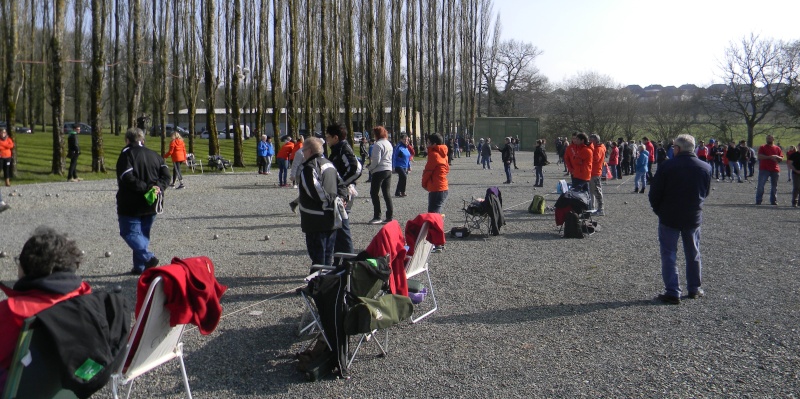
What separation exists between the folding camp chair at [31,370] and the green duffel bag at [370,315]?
198cm

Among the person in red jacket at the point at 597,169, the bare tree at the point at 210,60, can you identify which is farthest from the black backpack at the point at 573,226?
the bare tree at the point at 210,60

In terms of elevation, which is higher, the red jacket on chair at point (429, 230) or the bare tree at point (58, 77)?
the bare tree at point (58, 77)

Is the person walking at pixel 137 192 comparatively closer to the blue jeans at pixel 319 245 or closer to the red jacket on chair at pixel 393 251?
the blue jeans at pixel 319 245

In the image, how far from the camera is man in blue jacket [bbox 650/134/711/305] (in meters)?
6.77

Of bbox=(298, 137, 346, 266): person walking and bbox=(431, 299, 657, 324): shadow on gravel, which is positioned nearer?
bbox=(431, 299, 657, 324): shadow on gravel

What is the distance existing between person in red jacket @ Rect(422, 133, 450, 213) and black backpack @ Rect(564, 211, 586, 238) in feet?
7.68

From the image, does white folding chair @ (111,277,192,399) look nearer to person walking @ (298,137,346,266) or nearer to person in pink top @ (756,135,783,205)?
person walking @ (298,137,346,266)

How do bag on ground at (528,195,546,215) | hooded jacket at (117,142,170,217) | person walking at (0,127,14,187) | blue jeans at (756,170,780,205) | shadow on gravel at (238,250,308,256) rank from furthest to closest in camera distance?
person walking at (0,127,14,187) → blue jeans at (756,170,780,205) → bag on ground at (528,195,546,215) → shadow on gravel at (238,250,308,256) → hooded jacket at (117,142,170,217)

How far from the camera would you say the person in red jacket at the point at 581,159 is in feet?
43.0

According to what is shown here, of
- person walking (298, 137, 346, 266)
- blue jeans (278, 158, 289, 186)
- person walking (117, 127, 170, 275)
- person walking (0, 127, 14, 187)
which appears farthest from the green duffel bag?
person walking (0, 127, 14, 187)

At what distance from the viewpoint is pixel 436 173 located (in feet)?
34.7

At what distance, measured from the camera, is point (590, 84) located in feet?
219

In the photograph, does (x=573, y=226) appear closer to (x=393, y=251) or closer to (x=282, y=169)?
(x=393, y=251)

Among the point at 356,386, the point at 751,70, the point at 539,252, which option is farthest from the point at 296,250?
the point at 751,70
